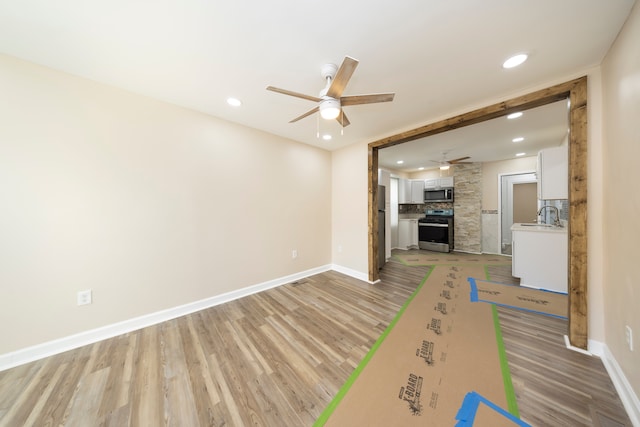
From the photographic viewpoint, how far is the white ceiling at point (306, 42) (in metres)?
1.22

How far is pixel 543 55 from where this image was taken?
1595 millimetres

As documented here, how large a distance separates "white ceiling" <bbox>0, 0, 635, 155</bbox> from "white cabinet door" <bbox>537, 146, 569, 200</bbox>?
136cm

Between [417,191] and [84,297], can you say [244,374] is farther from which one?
[417,191]

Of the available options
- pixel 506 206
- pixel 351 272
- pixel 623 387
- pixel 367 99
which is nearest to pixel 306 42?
pixel 367 99

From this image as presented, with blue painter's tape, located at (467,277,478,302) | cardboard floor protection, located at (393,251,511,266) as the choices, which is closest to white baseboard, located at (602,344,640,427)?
blue painter's tape, located at (467,277,478,302)

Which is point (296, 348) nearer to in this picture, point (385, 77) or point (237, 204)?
point (237, 204)

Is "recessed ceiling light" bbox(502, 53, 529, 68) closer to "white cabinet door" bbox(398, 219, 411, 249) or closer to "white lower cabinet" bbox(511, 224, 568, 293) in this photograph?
"white lower cabinet" bbox(511, 224, 568, 293)

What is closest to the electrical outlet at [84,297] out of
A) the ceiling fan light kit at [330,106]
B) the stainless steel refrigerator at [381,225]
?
the ceiling fan light kit at [330,106]

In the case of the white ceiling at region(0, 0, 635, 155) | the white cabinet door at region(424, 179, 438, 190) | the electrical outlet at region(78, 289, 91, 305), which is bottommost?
the electrical outlet at region(78, 289, 91, 305)

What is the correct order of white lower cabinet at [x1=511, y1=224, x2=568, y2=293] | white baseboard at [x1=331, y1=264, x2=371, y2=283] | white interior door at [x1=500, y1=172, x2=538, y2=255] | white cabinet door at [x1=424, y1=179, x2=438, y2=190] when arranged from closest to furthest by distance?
white lower cabinet at [x1=511, y1=224, x2=568, y2=293] < white baseboard at [x1=331, y1=264, x2=371, y2=283] < white interior door at [x1=500, y1=172, x2=538, y2=255] < white cabinet door at [x1=424, y1=179, x2=438, y2=190]

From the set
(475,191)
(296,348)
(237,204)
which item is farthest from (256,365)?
(475,191)

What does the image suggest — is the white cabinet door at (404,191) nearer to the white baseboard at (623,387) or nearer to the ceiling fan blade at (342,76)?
the white baseboard at (623,387)

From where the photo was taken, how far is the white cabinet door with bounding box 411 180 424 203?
6062mm

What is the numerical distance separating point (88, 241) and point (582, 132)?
15.3 feet
